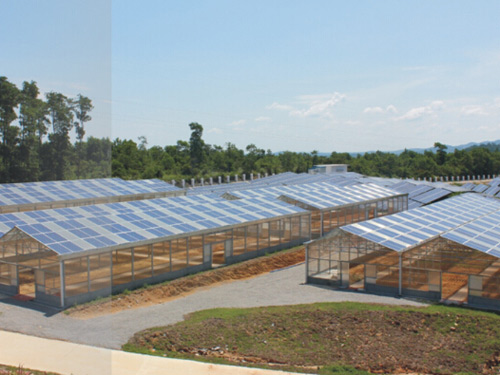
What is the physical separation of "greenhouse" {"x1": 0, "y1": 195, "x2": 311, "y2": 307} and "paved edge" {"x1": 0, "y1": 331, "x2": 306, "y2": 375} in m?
5.38

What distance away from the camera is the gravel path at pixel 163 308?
20828 millimetres

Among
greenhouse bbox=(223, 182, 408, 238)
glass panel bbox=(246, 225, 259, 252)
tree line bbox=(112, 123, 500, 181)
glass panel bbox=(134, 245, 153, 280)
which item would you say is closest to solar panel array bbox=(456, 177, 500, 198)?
greenhouse bbox=(223, 182, 408, 238)

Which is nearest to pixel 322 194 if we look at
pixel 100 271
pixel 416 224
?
pixel 416 224

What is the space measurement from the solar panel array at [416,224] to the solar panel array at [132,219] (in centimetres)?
925

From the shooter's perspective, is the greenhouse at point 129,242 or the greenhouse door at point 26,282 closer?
the greenhouse at point 129,242

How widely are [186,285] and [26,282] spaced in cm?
921

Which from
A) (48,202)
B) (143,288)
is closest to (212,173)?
(48,202)

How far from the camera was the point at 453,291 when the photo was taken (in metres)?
26.9

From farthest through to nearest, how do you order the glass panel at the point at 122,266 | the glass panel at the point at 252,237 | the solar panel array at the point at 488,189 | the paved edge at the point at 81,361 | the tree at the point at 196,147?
the tree at the point at 196,147 < the solar panel array at the point at 488,189 < the glass panel at the point at 252,237 < the glass panel at the point at 122,266 < the paved edge at the point at 81,361

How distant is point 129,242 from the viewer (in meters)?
27.3

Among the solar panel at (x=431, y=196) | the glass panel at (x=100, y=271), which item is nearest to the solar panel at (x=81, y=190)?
the glass panel at (x=100, y=271)

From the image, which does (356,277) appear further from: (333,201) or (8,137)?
(8,137)

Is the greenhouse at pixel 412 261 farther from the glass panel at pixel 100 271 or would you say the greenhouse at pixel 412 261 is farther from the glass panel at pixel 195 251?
the glass panel at pixel 100 271

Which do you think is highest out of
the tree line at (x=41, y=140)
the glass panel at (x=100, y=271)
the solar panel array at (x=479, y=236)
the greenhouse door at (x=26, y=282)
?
the tree line at (x=41, y=140)
